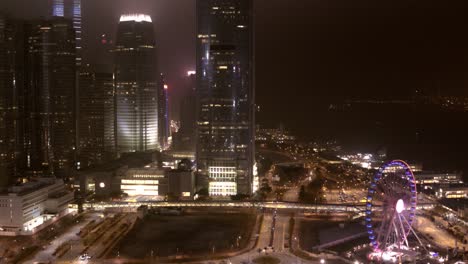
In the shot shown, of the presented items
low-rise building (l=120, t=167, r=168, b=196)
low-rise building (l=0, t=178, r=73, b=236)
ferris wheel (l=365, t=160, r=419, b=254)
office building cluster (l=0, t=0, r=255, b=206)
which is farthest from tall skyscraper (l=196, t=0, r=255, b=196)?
ferris wheel (l=365, t=160, r=419, b=254)

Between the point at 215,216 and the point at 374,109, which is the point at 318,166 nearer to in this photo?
the point at 215,216

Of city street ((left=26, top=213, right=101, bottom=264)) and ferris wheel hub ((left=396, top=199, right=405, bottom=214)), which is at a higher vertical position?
ferris wheel hub ((left=396, top=199, right=405, bottom=214))

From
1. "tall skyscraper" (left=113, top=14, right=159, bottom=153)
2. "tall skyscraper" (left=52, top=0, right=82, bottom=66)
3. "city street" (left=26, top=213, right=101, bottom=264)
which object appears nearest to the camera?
"city street" (left=26, top=213, right=101, bottom=264)

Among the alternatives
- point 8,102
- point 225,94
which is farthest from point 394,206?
point 8,102

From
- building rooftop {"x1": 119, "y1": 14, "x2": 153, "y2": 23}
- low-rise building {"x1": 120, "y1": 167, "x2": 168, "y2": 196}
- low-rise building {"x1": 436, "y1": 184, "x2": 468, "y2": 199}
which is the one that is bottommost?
low-rise building {"x1": 436, "y1": 184, "x2": 468, "y2": 199}

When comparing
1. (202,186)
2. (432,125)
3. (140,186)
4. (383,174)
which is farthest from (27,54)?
(432,125)

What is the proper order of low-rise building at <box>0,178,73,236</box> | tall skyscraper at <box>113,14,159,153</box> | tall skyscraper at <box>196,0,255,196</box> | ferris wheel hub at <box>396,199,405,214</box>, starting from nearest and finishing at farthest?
ferris wheel hub at <box>396,199,405,214</box>, low-rise building at <box>0,178,73,236</box>, tall skyscraper at <box>196,0,255,196</box>, tall skyscraper at <box>113,14,159,153</box>

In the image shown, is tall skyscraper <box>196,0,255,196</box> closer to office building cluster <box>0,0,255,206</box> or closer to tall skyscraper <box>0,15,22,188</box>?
office building cluster <box>0,0,255,206</box>
